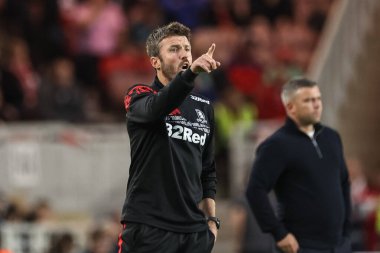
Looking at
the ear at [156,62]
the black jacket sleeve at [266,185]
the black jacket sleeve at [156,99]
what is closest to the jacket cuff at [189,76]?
the black jacket sleeve at [156,99]

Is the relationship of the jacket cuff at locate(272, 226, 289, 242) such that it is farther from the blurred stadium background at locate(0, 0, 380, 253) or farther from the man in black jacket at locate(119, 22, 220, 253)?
the blurred stadium background at locate(0, 0, 380, 253)

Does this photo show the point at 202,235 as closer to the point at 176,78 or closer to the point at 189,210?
the point at 189,210

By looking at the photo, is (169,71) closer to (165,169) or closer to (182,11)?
(165,169)

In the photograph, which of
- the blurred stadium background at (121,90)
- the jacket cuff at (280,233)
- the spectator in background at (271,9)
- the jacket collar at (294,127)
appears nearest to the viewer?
the jacket cuff at (280,233)

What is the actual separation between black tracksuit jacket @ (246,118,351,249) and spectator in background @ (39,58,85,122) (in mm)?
8004

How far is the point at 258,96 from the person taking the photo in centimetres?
1702

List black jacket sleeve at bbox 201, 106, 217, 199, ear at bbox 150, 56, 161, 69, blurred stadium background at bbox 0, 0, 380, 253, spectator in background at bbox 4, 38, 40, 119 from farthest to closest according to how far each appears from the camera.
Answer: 1. spectator in background at bbox 4, 38, 40, 119
2. blurred stadium background at bbox 0, 0, 380, 253
3. black jacket sleeve at bbox 201, 106, 217, 199
4. ear at bbox 150, 56, 161, 69

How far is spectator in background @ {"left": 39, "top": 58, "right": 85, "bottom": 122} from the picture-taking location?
1586cm

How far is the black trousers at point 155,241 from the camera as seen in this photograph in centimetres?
634

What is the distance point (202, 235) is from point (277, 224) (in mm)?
1606

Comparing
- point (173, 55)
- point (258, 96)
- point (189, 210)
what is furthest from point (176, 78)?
point (258, 96)

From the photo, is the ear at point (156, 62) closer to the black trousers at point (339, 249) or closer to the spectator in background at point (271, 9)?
the black trousers at point (339, 249)

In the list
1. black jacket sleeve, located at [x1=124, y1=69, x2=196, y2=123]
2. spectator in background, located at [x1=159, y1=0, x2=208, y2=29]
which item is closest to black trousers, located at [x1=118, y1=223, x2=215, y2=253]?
black jacket sleeve, located at [x1=124, y1=69, x2=196, y2=123]

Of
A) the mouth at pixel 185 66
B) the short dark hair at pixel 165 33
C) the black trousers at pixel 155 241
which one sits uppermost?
the short dark hair at pixel 165 33
